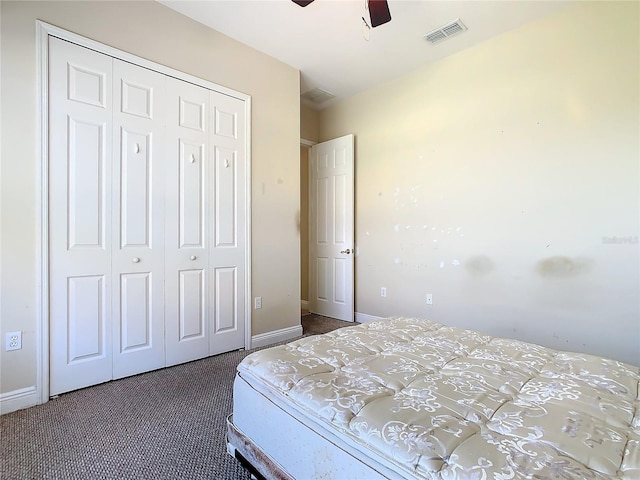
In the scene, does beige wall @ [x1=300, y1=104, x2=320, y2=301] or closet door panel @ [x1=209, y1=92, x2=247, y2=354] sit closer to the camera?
closet door panel @ [x1=209, y1=92, x2=247, y2=354]

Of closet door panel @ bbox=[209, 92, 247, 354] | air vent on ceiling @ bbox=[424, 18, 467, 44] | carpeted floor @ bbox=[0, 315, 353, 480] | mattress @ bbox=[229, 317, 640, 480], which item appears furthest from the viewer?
closet door panel @ bbox=[209, 92, 247, 354]

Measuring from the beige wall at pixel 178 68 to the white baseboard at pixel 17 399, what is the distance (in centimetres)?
3

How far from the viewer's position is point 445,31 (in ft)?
9.14

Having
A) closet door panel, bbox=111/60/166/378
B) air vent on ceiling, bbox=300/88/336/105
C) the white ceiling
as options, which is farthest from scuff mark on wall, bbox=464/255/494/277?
closet door panel, bbox=111/60/166/378

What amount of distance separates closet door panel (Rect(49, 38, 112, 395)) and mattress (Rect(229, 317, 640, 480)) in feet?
4.74

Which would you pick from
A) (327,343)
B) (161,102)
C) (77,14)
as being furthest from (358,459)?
(77,14)

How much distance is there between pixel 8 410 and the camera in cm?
187

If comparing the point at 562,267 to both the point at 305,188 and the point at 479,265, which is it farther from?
the point at 305,188

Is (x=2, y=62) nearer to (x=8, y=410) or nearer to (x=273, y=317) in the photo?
(x=8, y=410)

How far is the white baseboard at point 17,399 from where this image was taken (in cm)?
186

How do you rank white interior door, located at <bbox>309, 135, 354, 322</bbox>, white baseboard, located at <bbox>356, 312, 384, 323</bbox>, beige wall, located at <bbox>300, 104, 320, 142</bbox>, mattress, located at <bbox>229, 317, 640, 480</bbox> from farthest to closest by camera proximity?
beige wall, located at <bbox>300, 104, 320, 142</bbox> < white interior door, located at <bbox>309, 135, 354, 322</bbox> < white baseboard, located at <bbox>356, 312, 384, 323</bbox> < mattress, located at <bbox>229, 317, 640, 480</bbox>

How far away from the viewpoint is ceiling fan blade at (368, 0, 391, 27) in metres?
2.15

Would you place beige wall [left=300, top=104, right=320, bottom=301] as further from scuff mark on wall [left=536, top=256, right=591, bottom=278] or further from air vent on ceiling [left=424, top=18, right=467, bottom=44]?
scuff mark on wall [left=536, top=256, right=591, bottom=278]

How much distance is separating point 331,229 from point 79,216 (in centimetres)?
273
